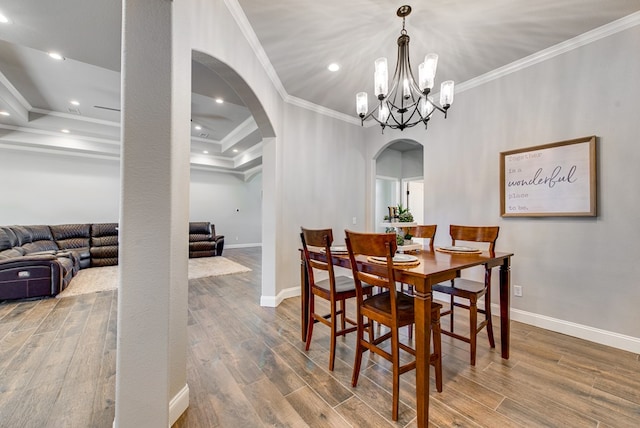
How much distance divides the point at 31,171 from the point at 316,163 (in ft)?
21.1

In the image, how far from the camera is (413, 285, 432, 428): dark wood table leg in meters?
1.32

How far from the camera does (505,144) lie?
2885mm

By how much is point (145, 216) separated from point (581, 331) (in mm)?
3657

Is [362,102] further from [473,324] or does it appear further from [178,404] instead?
[178,404]

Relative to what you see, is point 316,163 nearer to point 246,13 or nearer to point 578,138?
point 246,13

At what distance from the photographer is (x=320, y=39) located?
2.38m

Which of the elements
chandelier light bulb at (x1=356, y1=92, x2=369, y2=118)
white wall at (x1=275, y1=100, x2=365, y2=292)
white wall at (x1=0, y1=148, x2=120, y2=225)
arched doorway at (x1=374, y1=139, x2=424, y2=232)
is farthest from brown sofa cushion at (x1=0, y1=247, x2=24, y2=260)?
arched doorway at (x1=374, y1=139, x2=424, y2=232)

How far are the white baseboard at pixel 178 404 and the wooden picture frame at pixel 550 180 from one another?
3369mm

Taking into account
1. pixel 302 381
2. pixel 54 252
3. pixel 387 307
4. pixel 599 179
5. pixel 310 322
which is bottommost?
pixel 302 381

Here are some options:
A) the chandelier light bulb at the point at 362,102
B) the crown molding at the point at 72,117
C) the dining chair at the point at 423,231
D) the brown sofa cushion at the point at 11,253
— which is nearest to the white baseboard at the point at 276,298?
the dining chair at the point at 423,231

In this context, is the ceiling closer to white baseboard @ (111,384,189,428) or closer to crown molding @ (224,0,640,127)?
crown molding @ (224,0,640,127)

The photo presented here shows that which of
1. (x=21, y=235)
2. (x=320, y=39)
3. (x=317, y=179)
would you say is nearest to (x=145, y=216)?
(x=320, y=39)

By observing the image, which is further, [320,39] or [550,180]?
[550,180]

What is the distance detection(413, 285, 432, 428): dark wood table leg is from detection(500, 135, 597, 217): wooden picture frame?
2168 mm
